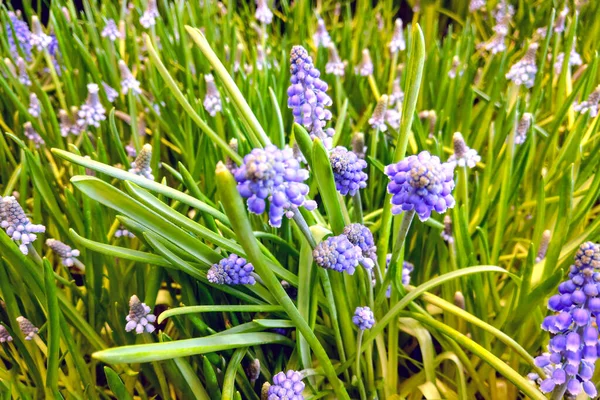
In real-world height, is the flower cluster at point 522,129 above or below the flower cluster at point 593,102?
below

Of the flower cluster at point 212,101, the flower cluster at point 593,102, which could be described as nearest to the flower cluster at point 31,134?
the flower cluster at point 212,101

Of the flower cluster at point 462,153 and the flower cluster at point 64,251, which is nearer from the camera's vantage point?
the flower cluster at point 64,251

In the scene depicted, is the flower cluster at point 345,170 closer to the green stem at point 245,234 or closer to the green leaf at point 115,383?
the green stem at point 245,234

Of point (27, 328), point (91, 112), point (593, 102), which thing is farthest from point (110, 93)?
point (593, 102)

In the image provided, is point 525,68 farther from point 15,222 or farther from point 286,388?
point 15,222

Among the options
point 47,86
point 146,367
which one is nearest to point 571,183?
point 146,367

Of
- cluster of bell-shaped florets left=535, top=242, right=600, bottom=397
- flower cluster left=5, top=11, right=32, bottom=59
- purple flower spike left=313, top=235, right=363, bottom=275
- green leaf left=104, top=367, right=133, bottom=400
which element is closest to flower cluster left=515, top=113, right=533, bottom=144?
cluster of bell-shaped florets left=535, top=242, right=600, bottom=397

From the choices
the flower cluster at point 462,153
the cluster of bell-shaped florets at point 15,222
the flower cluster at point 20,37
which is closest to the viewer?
the cluster of bell-shaped florets at point 15,222
